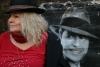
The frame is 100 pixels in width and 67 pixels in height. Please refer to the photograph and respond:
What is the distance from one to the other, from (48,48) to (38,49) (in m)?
0.10

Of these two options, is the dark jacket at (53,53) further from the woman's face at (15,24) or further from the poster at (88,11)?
the poster at (88,11)

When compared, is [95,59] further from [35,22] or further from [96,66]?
[35,22]

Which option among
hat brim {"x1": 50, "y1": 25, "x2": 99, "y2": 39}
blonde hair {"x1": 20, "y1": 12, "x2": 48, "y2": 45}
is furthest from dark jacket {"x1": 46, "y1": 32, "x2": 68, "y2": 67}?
hat brim {"x1": 50, "y1": 25, "x2": 99, "y2": 39}

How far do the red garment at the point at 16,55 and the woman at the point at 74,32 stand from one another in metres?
1.40

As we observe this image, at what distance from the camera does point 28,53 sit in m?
2.71

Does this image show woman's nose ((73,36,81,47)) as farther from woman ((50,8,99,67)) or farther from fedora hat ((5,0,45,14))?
fedora hat ((5,0,45,14))

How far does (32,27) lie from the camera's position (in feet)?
9.01

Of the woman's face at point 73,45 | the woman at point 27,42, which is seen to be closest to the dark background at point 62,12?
the woman's face at point 73,45

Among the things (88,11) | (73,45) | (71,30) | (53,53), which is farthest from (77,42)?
(53,53)

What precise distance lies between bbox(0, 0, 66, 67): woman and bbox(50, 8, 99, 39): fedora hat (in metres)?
1.35

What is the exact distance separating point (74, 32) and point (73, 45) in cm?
19

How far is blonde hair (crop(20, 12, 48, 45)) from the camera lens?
106 inches

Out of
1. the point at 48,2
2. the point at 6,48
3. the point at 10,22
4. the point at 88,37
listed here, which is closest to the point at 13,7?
the point at 10,22

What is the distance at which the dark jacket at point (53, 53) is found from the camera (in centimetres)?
273
